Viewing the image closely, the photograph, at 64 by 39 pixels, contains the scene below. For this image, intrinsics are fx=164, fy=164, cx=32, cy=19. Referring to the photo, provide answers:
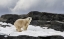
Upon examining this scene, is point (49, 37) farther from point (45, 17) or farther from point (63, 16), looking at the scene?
point (63, 16)

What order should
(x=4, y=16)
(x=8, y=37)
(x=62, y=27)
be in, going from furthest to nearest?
1. (x=4, y=16)
2. (x=62, y=27)
3. (x=8, y=37)

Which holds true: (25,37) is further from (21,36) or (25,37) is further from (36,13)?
(36,13)

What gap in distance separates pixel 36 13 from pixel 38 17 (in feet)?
3.96

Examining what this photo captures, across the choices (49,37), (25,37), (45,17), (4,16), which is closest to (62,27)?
(45,17)

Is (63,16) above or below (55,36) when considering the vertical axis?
below

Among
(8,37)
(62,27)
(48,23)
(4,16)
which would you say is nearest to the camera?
(8,37)

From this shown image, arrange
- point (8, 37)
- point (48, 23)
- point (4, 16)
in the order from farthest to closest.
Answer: point (4, 16)
point (48, 23)
point (8, 37)

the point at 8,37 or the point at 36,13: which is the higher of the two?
the point at 8,37

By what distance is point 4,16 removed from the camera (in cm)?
3081

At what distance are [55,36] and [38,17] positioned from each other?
40.7 ft

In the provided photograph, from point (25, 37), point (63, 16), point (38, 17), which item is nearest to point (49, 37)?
point (25, 37)

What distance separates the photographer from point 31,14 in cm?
2567

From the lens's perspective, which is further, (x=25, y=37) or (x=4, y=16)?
(x=4, y=16)

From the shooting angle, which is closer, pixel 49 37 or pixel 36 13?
pixel 49 37
